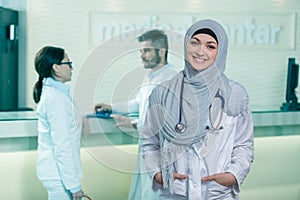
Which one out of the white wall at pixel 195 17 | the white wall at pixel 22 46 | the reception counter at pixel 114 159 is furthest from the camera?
the white wall at pixel 195 17

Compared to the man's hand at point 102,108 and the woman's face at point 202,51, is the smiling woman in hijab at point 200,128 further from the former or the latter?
the man's hand at point 102,108

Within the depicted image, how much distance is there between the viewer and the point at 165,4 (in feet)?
14.7

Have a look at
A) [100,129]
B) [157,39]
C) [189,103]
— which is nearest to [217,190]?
[189,103]

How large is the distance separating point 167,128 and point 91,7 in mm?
2221

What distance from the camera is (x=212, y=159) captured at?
2.31m

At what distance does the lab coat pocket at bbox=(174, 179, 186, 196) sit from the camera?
2.31 metres

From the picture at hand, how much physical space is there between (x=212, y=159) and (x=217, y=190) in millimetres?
138

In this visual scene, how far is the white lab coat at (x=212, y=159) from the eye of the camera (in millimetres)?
2301

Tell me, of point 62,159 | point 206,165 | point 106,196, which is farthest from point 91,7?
point 206,165

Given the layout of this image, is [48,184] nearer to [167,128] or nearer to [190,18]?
[167,128]

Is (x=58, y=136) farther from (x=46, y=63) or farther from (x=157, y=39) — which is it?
(x=157, y=39)

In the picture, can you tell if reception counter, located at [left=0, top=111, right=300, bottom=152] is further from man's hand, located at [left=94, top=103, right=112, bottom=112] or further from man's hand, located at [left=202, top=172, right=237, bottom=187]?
man's hand, located at [left=202, top=172, right=237, bottom=187]

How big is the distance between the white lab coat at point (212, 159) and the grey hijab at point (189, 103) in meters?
0.03

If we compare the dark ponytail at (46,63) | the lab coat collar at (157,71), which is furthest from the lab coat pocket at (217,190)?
the dark ponytail at (46,63)
